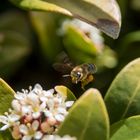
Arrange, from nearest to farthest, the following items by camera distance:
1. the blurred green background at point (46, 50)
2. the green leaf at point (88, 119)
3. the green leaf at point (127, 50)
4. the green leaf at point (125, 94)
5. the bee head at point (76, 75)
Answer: the green leaf at point (88, 119), the green leaf at point (125, 94), the bee head at point (76, 75), the blurred green background at point (46, 50), the green leaf at point (127, 50)

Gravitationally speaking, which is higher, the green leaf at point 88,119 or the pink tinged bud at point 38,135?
the green leaf at point 88,119

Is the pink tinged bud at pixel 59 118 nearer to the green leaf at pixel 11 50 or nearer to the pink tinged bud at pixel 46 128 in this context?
the pink tinged bud at pixel 46 128

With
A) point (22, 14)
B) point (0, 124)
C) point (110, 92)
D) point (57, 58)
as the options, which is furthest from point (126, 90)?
point (22, 14)

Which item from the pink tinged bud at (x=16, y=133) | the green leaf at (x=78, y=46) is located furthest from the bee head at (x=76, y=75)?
the green leaf at (x=78, y=46)

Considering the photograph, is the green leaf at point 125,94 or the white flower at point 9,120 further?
the green leaf at point 125,94

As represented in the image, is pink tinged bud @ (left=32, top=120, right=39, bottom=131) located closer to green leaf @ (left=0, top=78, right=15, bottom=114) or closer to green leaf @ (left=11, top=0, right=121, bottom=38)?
green leaf @ (left=0, top=78, right=15, bottom=114)

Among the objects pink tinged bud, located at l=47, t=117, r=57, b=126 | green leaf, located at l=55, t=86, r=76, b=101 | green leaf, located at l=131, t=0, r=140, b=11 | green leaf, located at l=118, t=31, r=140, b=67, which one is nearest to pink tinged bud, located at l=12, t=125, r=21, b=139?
pink tinged bud, located at l=47, t=117, r=57, b=126

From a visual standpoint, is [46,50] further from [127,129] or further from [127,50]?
[127,129]

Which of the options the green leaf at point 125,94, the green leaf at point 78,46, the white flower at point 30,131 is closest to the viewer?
the white flower at point 30,131
